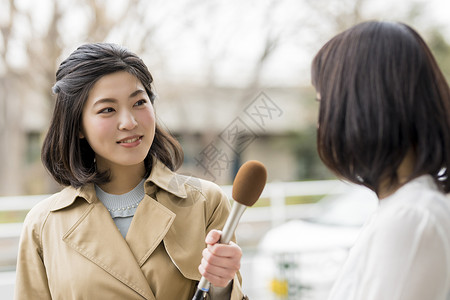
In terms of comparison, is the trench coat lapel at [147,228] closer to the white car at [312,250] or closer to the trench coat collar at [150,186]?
the trench coat collar at [150,186]

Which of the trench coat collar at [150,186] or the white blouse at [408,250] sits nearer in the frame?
the white blouse at [408,250]

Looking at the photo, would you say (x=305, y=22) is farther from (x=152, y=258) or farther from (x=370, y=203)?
(x=152, y=258)

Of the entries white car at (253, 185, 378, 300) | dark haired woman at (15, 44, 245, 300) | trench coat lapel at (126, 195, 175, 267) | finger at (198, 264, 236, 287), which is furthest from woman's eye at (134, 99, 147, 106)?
white car at (253, 185, 378, 300)

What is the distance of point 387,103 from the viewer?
1.28 meters

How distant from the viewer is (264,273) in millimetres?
4906

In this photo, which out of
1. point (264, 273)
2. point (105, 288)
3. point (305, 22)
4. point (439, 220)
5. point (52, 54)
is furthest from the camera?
point (305, 22)

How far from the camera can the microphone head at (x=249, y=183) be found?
1505 millimetres

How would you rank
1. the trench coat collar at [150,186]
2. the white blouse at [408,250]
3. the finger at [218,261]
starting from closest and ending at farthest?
the white blouse at [408,250]
the finger at [218,261]
the trench coat collar at [150,186]

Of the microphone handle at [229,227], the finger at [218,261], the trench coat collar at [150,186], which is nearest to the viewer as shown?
the microphone handle at [229,227]

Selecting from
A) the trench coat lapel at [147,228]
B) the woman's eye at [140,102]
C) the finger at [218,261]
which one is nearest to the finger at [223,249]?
the finger at [218,261]

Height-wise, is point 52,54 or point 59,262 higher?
point 59,262

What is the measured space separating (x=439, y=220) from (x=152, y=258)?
39.4 inches

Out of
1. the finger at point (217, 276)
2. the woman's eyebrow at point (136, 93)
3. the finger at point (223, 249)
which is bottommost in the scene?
the finger at point (217, 276)

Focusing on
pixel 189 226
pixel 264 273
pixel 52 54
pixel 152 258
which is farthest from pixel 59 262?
pixel 52 54
